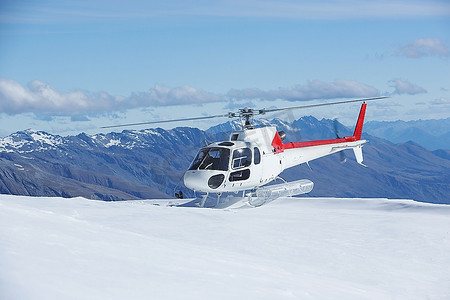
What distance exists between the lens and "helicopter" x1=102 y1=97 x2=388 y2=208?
983 inches

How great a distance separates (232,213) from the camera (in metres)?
22.5

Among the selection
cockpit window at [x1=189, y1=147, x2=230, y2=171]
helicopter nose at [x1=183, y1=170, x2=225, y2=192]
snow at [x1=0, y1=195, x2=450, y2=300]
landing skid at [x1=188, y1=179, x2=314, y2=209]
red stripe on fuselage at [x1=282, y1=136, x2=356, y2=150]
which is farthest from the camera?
red stripe on fuselage at [x1=282, y1=136, x2=356, y2=150]

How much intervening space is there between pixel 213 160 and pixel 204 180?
3.81ft

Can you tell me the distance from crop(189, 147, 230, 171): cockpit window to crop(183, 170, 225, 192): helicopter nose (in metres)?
0.30

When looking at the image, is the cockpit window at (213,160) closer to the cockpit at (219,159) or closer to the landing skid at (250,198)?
the cockpit at (219,159)

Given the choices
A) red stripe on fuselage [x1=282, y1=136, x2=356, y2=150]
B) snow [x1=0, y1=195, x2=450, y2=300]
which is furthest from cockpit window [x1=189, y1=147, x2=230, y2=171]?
red stripe on fuselage [x1=282, y1=136, x2=356, y2=150]

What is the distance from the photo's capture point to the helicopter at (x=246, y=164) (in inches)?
983

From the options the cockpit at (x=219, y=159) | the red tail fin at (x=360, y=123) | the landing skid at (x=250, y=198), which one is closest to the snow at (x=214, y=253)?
the cockpit at (x=219, y=159)

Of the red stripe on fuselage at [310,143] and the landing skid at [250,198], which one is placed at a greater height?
the red stripe on fuselage at [310,143]

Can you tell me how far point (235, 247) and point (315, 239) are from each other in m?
3.55

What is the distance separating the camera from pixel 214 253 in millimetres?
13648

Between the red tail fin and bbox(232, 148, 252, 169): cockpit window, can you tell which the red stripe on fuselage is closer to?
the red tail fin

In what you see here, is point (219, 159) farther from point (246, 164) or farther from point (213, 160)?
point (246, 164)

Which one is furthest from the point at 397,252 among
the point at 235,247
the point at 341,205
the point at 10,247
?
the point at 10,247
